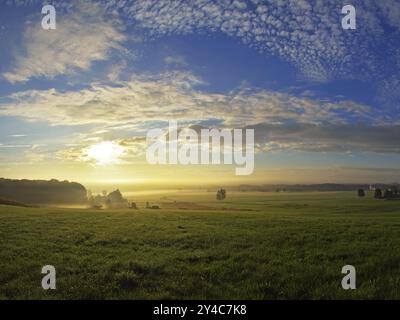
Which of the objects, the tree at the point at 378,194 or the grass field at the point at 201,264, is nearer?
Result: the grass field at the point at 201,264

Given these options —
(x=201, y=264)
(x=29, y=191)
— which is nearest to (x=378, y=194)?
(x=201, y=264)

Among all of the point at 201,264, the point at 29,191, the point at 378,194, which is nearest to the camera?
the point at 201,264

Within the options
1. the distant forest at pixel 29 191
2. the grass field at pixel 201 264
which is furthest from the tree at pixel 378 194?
the distant forest at pixel 29 191

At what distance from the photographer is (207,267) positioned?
16328mm

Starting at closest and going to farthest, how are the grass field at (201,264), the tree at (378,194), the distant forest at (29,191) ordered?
the grass field at (201,264) < the tree at (378,194) < the distant forest at (29,191)

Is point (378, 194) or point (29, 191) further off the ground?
point (378, 194)

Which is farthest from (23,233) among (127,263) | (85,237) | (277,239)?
(277,239)

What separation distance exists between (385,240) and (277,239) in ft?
23.7

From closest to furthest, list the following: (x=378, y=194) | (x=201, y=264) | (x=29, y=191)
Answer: (x=201, y=264)
(x=378, y=194)
(x=29, y=191)

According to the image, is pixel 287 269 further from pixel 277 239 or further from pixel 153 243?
pixel 153 243

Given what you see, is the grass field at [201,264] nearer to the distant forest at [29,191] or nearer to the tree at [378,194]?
the tree at [378,194]

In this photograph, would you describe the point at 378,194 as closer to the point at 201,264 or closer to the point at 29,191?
the point at 201,264
